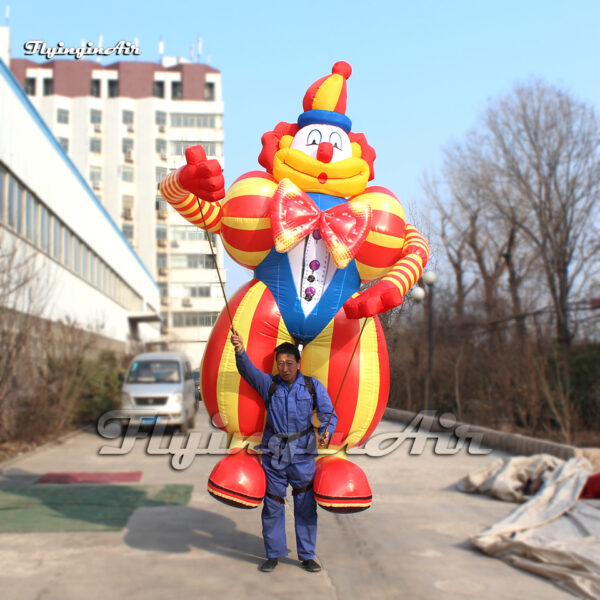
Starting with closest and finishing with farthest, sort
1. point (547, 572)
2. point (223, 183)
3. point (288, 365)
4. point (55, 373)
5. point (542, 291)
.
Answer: point (223, 183) → point (288, 365) → point (547, 572) → point (55, 373) → point (542, 291)

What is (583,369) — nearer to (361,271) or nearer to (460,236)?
(460,236)

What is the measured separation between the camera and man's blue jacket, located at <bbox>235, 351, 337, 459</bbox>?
481 centimetres

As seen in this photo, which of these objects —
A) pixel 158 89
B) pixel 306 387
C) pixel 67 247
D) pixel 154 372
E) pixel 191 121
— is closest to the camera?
pixel 306 387

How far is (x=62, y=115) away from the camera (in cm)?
4862

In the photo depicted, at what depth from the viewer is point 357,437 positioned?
502cm

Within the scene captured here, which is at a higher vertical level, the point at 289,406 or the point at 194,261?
the point at 194,261

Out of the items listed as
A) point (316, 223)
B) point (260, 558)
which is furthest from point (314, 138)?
point (260, 558)

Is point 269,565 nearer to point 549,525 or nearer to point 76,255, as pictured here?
point 549,525

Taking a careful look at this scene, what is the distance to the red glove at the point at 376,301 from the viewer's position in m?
4.35

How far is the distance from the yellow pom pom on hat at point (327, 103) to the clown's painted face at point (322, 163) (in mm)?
55

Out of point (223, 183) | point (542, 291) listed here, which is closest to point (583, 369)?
point (542, 291)

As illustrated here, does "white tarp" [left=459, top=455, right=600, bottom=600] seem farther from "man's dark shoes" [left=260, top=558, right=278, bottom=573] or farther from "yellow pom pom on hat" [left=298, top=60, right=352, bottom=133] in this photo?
"yellow pom pom on hat" [left=298, top=60, right=352, bottom=133]

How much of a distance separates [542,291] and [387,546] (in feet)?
59.0

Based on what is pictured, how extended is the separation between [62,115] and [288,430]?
160 ft
